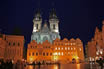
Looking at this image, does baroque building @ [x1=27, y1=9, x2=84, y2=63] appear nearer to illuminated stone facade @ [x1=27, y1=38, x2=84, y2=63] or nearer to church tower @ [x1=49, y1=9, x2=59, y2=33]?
illuminated stone facade @ [x1=27, y1=38, x2=84, y2=63]

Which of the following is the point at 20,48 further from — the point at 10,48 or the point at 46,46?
the point at 46,46

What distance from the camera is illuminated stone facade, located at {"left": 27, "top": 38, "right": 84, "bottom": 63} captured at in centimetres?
6119

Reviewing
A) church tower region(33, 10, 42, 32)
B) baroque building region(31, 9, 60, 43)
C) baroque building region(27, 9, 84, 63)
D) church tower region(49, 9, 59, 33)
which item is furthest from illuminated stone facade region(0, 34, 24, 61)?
church tower region(49, 9, 59, 33)

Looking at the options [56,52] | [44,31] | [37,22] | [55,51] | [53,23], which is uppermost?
[37,22]

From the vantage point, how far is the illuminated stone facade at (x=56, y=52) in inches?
2409

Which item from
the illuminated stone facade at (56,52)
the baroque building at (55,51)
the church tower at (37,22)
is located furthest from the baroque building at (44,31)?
the illuminated stone facade at (56,52)

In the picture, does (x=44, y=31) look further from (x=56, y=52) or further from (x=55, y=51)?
(x=56, y=52)

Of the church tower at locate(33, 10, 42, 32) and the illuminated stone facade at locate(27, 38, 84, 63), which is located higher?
the church tower at locate(33, 10, 42, 32)

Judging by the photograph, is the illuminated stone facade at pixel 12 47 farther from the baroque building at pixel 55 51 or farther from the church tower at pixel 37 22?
the church tower at pixel 37 22

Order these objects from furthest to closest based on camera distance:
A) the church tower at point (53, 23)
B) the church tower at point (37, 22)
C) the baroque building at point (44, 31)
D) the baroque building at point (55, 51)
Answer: the church tower at point (53, 23)
the church tower at point (37, 22)
the baroque building at point (44, 31)
the baroque building at point (55, 51)

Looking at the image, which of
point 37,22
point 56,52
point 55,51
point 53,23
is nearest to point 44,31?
point 37,22

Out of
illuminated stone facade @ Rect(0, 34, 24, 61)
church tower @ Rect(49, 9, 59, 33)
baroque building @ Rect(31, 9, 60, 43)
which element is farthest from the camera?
church tower @ Rect(49, 9, 59, 33)

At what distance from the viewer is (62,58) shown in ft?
205

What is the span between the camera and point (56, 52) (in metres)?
62.8
